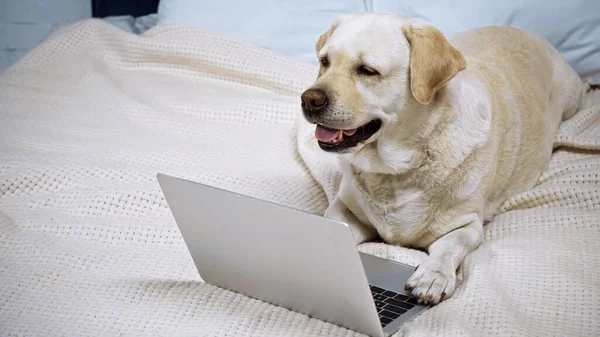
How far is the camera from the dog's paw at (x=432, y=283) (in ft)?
4.39

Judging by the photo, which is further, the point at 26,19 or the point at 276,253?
the point at 26,19

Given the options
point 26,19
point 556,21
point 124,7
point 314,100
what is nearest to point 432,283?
point 314,100

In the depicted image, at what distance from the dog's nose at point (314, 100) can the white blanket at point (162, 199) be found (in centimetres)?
37

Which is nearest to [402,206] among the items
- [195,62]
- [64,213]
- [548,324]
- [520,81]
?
[548,324]

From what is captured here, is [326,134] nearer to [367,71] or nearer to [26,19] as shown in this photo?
[367,71]

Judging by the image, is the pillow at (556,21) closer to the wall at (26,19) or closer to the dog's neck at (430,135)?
the dog's neck at (430,135)

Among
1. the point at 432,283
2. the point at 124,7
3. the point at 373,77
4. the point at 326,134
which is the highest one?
the point at 373,77

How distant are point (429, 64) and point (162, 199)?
2.28 ft

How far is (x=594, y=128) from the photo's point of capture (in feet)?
6.78

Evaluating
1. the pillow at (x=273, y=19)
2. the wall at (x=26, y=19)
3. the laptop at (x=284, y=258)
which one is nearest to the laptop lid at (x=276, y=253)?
the laptop at (x=284, y=258)

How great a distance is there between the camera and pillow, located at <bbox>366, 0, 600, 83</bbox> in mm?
2361

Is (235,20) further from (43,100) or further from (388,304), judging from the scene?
(388,304)

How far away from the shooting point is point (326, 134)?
59.0 inches

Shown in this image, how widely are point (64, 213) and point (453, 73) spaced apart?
917 mm
